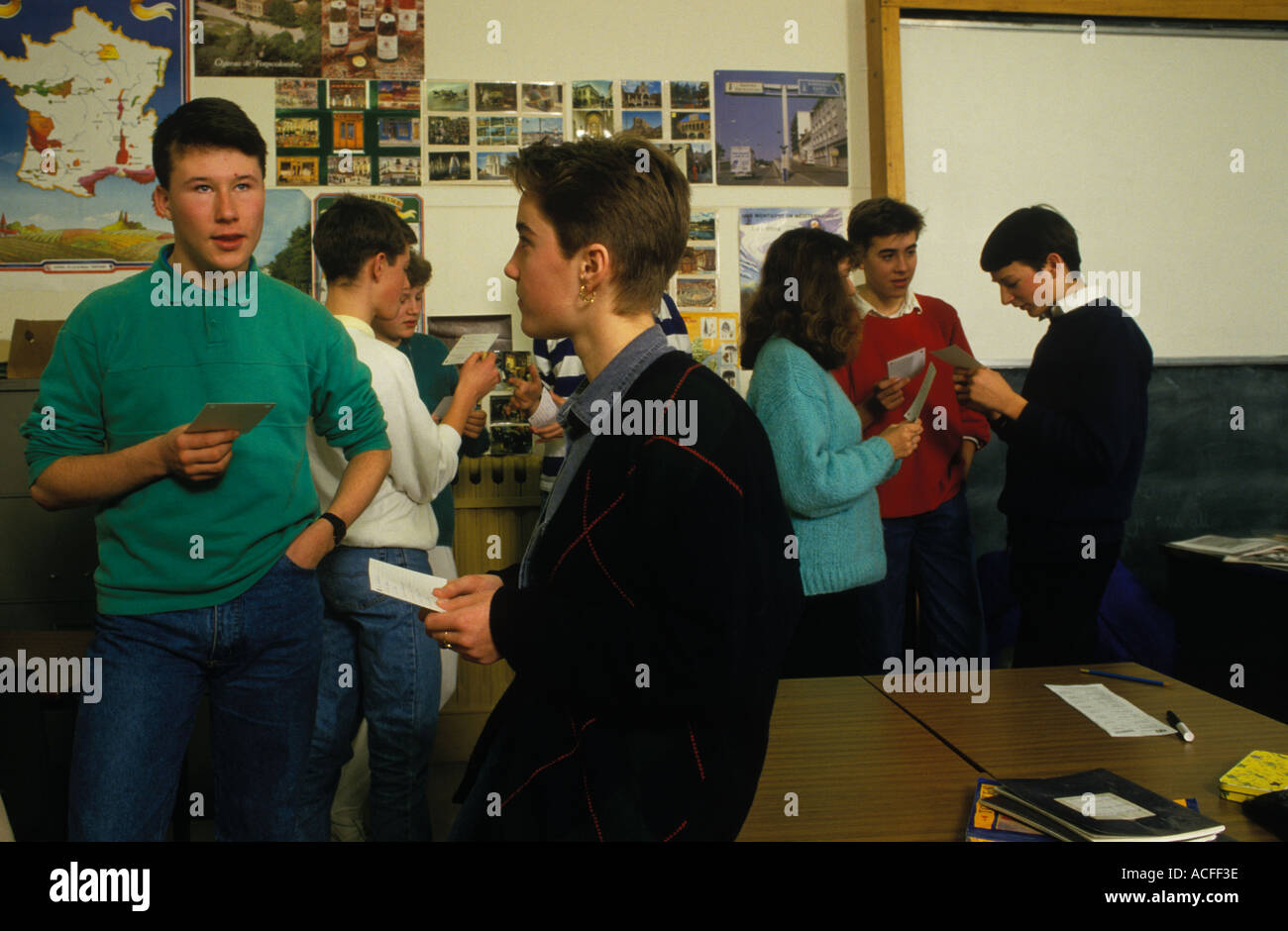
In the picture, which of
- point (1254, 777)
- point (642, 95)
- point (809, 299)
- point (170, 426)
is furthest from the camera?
point (642, 95)

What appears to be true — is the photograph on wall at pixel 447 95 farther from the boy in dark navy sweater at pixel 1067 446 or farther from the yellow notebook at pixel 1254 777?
the yellow notebook at pixel 1254 777

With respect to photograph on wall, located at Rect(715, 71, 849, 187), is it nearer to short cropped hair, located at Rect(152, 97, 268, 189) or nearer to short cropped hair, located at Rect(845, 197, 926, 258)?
short cropped hair, located at Rect(845, 197, 926, 258)

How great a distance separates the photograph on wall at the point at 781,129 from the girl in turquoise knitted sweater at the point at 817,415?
1241mm

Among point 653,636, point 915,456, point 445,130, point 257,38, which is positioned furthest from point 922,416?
point 257,38

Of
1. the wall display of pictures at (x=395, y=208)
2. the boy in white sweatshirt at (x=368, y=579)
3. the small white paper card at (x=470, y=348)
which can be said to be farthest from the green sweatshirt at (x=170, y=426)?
the wall display of pictures at (x=395, y=208)

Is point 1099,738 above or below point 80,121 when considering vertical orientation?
below

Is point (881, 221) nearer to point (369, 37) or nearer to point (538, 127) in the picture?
point (538, 127)

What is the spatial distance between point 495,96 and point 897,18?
1.54 m

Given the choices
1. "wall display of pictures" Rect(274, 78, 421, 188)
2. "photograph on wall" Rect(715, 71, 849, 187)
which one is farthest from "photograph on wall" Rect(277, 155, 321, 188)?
"photograph on wall" Rect(715, 71, 849, 187)

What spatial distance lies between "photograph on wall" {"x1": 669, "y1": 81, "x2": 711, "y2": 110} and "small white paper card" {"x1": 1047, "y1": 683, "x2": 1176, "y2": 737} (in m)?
Answer: 2.54

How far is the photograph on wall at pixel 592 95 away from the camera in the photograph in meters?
3.39

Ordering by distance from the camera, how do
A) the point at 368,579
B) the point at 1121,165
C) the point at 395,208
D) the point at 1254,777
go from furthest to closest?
the point at 1121,165
the point at 395,208
the point at 368,579
the point at 1254,777

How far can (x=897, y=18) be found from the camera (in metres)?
3.37
